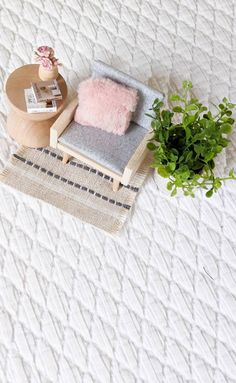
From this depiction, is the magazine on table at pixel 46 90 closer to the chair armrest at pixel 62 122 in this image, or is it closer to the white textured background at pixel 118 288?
the chair armrest at pixel 62 122

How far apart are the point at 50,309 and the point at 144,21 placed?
1.19m

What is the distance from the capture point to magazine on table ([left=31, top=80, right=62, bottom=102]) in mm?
1424

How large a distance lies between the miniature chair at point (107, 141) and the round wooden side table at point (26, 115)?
0.20 ft

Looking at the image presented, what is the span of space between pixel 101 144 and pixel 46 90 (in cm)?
23

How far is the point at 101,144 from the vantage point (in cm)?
147

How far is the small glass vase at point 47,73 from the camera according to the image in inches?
57.5

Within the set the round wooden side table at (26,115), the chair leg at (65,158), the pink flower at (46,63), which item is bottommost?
the chair leg at (65,158)

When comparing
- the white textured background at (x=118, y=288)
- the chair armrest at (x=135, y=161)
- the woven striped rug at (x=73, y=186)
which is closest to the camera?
the white textured background at (x=118, y=288)

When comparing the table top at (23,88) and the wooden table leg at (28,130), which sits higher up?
the table top at (23,88)

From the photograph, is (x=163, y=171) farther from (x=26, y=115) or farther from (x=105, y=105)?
(x=26, y=115)

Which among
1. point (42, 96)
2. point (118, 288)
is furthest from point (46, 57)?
point (118, 288)

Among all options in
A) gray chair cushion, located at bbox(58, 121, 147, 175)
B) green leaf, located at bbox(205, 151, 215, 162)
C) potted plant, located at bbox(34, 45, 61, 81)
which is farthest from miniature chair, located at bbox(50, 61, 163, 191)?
green leaf, located at bbox(205, 151, 215, 162)

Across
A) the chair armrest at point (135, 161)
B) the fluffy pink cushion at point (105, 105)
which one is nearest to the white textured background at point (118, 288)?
the chair armrest at point (135, 161)

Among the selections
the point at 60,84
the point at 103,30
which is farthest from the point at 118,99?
the point at 103,30
